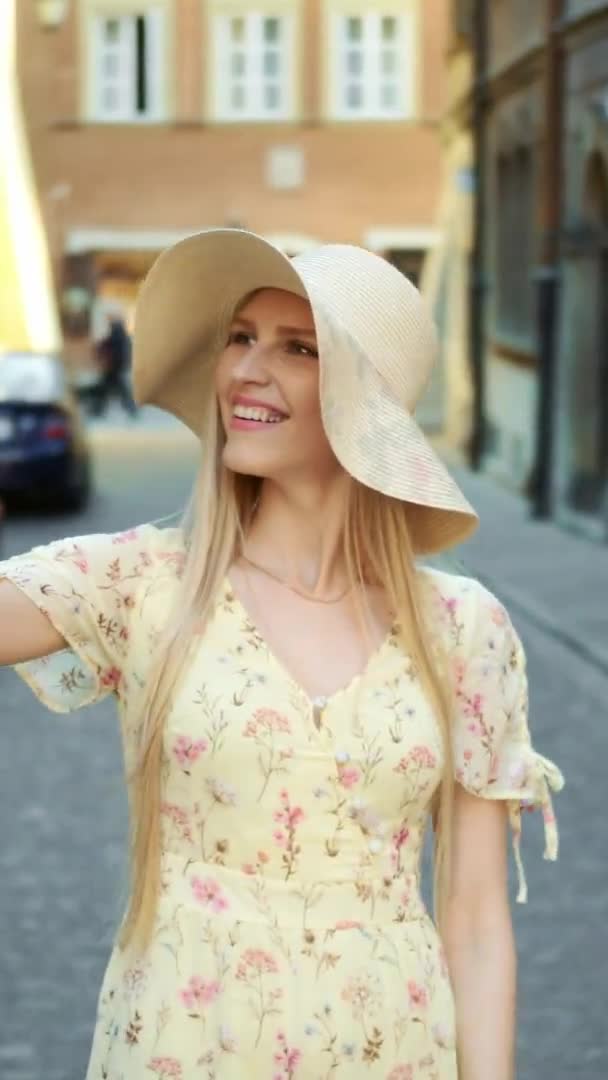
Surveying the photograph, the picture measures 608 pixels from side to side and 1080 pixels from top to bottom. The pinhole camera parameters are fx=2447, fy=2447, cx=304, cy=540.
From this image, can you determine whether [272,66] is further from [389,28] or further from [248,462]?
[248,462]

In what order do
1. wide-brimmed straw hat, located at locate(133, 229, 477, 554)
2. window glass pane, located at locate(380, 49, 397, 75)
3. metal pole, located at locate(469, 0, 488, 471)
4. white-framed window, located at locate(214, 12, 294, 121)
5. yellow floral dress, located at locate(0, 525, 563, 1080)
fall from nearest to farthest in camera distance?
1. yellow floral dress, located at locate(0, 525, 563, 1080)
2. wide-brimmed straw hat, located at locate(133, 229, 477, 554)
3. metal pole, located at locate(469, 0, 488, 471)
4. white-framed window, located at locate(214, 12, 294, 121)
5. window glass pane, located at locate(380, 49, 397, 75)

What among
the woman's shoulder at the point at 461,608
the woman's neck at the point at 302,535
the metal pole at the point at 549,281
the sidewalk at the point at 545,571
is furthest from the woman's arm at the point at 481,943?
the metal pole at the point at 549,281

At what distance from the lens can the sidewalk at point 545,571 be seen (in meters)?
13.5

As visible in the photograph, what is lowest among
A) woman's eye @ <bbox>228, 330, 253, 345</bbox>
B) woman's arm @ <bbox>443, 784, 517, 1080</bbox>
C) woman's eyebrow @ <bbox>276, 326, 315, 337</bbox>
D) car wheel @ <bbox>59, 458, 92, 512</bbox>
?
car wheel @ <bbox>59, 458, 92, 512</bbox>

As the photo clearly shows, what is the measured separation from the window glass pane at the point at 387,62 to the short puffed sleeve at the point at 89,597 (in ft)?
137

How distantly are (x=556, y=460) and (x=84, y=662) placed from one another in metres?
18.0

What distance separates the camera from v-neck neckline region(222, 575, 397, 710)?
2.86 metres

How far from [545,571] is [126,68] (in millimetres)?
28727

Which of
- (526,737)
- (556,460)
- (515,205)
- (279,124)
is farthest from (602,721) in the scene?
(279,124)

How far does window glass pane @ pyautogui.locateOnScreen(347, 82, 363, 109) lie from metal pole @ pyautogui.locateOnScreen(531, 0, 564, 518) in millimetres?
22917

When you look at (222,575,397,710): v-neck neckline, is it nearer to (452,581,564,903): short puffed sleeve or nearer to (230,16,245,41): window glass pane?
(452,581,564,903): short puffed sleeve

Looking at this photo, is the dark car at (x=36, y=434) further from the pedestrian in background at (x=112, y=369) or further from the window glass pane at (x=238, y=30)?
the window glass pane at (x=238, y=30)

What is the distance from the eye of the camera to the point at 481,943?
300 centimetres

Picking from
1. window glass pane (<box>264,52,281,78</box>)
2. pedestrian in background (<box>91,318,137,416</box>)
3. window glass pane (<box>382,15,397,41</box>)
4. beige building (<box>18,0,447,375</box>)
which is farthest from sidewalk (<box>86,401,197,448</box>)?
window glass pane (<box>382,15,397,41</box>)
